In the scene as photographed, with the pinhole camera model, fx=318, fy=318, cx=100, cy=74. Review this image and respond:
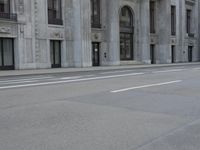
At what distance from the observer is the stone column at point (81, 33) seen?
100 feet

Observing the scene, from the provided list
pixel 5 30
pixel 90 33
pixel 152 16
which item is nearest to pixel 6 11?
pixel 5 30

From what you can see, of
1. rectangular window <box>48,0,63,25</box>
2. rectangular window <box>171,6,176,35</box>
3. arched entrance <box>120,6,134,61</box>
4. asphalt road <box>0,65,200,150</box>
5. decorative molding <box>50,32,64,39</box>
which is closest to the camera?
asphalt road <box>0,65,200,150</box>

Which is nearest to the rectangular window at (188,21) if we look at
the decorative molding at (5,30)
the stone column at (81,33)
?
the stone column at (81,33)

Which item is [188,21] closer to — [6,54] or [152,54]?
[152,54]

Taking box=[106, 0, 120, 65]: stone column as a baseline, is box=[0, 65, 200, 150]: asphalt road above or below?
below

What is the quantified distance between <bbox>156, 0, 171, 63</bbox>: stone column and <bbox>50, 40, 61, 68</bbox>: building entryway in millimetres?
18551

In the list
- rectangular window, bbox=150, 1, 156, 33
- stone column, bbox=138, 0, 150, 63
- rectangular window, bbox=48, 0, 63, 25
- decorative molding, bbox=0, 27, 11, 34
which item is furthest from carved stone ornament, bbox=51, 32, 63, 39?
rectangular window, bbox=150, 1, 156, 33

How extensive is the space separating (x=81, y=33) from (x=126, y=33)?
33.1 ft

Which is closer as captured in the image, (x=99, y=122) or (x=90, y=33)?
(x=99, y=122)

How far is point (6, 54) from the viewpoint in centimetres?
2625

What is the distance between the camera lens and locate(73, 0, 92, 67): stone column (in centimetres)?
3061

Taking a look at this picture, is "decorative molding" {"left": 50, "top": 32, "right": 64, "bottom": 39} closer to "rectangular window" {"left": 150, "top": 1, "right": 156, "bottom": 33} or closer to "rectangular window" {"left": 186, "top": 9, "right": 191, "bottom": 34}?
"rectangular window" {"left": 150, "top": 1, "right": 156, "bottom": 33}

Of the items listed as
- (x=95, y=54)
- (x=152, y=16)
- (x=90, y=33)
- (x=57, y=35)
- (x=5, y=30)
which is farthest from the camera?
(x=152, y=16)

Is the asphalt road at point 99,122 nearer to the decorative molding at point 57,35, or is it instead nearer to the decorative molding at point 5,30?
the decorative molding at point 5,30
